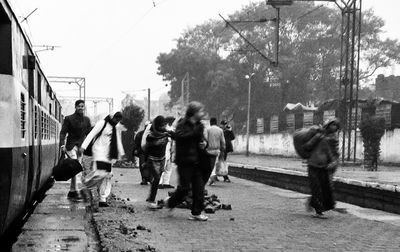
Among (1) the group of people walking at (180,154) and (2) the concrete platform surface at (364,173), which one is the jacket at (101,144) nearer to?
(1) the group of people walking at (180,154)

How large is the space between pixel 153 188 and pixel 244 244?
12.4 ft

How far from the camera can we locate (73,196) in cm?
1112

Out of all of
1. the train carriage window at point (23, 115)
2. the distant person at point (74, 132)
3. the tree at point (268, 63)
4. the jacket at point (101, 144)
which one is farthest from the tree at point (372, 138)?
the tree at point (268, 63)

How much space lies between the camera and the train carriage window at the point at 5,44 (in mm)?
5707

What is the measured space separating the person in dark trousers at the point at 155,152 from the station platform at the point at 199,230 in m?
0.41

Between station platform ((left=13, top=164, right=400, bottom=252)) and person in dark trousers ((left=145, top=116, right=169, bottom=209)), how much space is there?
406 millimetres

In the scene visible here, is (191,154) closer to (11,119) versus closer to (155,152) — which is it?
(155,152)

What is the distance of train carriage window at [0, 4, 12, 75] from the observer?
571 centimetres

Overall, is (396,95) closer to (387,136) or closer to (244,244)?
(387,136)

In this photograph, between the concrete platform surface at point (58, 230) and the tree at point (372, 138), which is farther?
the tree at point (372, 138)

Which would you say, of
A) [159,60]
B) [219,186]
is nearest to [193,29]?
[159,60]

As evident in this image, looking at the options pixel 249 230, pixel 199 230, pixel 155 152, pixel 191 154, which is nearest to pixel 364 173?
pixel 155 152

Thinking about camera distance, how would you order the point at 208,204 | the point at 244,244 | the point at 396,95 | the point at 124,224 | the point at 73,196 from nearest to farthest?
the point at 244,244
the point at 124,224
the point at 208,204
the point at 73,196
the point at 396,95

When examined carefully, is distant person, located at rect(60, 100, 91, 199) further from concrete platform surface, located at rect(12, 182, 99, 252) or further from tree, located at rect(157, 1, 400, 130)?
tree, located at rect(157, 1, 400, 130)
